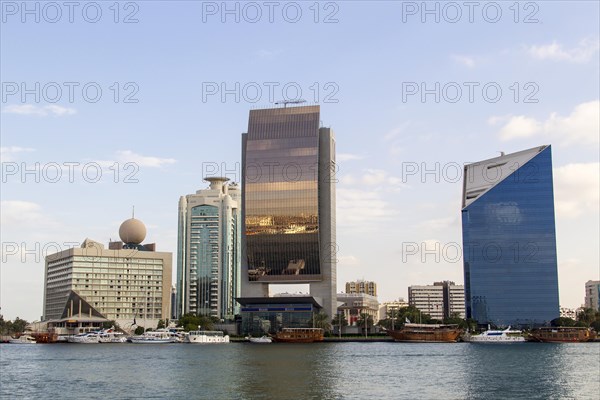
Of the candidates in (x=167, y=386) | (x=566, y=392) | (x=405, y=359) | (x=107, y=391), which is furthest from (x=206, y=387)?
(x=405, y=359)

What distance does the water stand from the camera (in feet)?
242

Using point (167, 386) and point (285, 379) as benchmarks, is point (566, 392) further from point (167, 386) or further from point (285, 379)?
point (167, 386)

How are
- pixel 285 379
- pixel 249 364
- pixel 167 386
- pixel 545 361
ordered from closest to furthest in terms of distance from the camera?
pixel 167 386
pixel 285 379
pixel 249 364
pixel 545 361

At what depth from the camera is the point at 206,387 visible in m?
79.6

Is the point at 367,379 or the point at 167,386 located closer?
the point at 167,386

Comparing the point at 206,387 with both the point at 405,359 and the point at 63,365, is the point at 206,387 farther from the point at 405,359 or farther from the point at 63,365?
the point at 405,359

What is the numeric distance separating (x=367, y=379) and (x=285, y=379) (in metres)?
9.50

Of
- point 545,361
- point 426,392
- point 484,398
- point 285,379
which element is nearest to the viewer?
point 484,398

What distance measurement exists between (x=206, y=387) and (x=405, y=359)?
5465 cm

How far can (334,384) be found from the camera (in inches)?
3209

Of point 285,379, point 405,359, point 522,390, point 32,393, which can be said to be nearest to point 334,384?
point 285,379

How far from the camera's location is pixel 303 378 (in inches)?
3469

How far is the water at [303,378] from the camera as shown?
73875 mm

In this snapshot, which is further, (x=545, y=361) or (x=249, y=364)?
(x=545, y=361)
